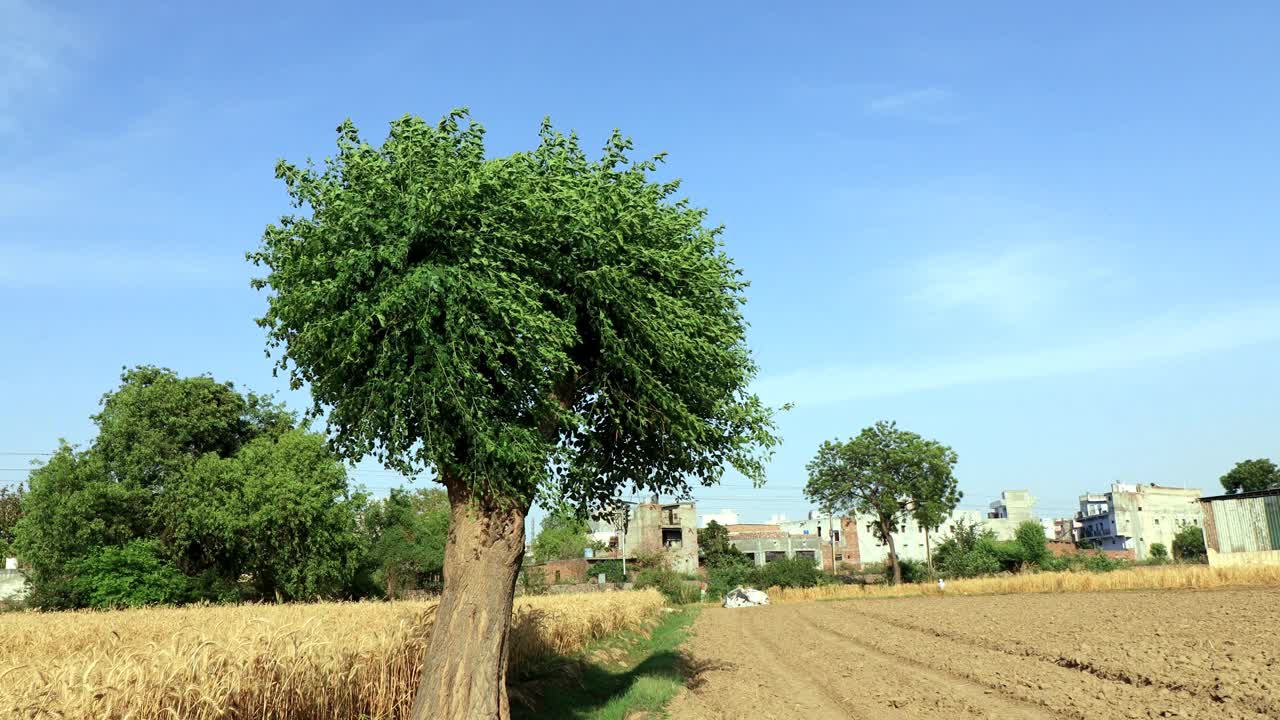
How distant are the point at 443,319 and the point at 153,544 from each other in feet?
164

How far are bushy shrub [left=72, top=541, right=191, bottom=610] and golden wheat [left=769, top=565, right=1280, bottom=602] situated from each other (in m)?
49.0

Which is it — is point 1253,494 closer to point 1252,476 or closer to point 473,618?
point 473,618

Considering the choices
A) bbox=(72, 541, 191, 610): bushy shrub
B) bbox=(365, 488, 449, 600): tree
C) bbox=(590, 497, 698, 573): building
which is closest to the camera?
bbox=(72, 541, 191, 610): bushy shrub

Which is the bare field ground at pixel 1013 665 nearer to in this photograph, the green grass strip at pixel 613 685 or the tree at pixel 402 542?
the green grass strip at pixel 613 685

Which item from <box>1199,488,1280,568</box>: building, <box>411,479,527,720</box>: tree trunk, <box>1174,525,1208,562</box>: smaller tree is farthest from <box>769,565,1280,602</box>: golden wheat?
<box>1174,525,1208,562</box>: smaller tree

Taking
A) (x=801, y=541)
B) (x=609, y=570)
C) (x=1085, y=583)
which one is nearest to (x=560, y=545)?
(x=801, y=541)

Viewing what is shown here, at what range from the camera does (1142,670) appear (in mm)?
20734

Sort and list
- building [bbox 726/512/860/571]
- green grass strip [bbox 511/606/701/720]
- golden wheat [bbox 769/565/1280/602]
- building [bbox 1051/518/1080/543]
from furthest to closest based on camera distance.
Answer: building [bbox 1051/518/1080/543], building [bbox 726/512/860/571], golden wheat [bbox 769/565/1280/602], green grass strip [bbox 511/606/701/720]

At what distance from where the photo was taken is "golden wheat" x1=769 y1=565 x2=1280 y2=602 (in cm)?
5397

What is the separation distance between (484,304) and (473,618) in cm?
506

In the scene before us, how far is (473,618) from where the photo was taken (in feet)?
47.5

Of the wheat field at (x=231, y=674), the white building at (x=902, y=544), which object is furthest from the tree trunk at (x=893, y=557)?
the wheat field at (x=231, y=674)

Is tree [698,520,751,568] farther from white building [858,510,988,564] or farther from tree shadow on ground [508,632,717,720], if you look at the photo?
tree shadow on ground [508,632,717,720]

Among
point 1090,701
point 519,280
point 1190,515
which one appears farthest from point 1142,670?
point 1190,515
